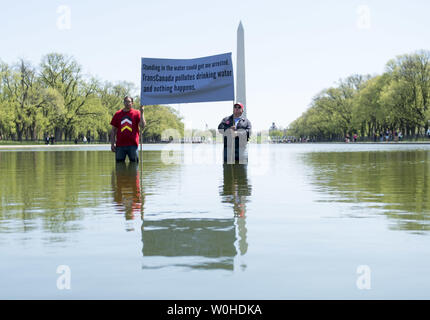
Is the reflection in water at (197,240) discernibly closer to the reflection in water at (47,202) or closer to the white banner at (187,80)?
the reflection in water at (47,202)

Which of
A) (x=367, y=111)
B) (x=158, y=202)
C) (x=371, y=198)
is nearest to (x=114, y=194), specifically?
(x=158, y=202)

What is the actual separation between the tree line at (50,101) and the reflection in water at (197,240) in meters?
68.6

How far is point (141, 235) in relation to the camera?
6922 mm

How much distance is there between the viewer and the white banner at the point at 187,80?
1664 centimetres

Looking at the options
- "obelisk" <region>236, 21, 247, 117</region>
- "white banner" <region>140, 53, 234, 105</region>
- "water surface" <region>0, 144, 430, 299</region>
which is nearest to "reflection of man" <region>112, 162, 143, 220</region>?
"water surface" <region>0, 144, 430, 299</region>

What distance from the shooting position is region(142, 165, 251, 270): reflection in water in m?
5.55

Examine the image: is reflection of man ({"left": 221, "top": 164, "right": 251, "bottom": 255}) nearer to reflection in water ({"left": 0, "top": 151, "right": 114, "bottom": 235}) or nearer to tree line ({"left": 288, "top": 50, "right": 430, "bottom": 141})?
reflection in water ({"left": 0, "top": 151, "right": 114, "bottom": 235})

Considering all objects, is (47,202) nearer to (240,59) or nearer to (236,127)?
(236,127)

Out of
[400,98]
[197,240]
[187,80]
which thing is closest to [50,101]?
[400,98]

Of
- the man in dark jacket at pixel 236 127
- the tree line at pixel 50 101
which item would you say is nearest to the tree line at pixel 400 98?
the tree line at pixel 50 101

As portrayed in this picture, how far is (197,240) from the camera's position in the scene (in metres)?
6.59

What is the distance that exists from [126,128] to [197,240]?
10099mm
